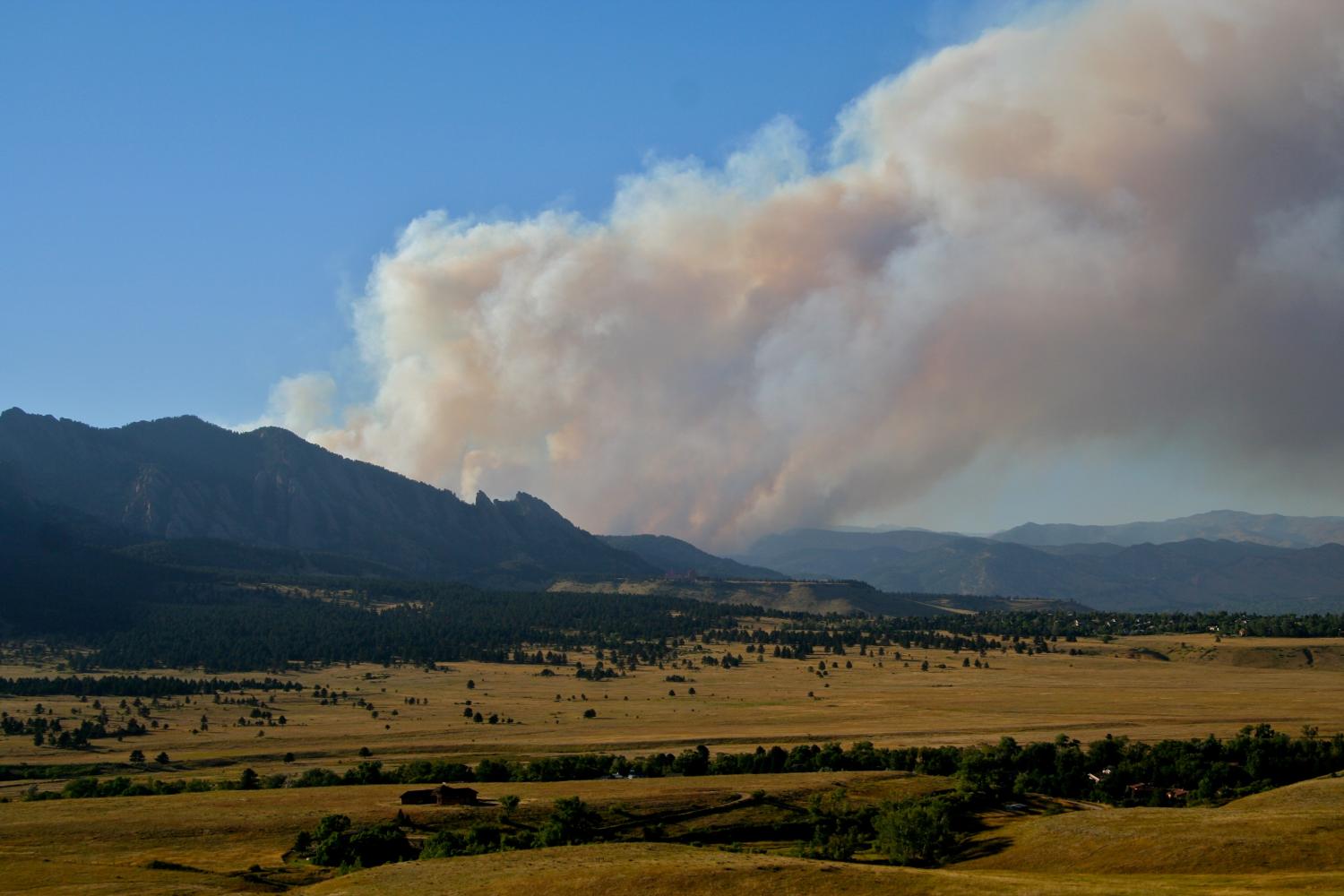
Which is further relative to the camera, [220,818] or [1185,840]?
[220,818]

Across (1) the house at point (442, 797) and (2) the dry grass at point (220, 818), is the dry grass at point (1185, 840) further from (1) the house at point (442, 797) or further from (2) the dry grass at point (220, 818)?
(1) the house at point (442, 797)

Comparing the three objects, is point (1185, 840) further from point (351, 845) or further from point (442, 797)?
point (442, 797)

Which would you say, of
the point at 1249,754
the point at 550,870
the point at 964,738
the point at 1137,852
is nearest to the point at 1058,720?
the point at 964,738

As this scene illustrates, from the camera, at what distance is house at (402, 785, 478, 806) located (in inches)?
4439

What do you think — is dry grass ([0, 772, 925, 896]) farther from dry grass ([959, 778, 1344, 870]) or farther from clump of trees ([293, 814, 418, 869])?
dry grass ([959, 778, 1344, 870])

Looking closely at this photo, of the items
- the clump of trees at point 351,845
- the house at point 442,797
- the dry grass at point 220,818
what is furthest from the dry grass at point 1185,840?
the house at point 442,797

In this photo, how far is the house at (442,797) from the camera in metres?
113

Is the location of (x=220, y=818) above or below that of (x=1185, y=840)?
below

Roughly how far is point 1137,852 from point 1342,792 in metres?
33.7

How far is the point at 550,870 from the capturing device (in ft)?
253

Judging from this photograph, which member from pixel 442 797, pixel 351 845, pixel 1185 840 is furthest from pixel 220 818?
pixel 1185 840

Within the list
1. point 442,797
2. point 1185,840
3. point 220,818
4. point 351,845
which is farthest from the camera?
point 442,797

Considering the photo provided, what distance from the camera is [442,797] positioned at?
113125 millimetres

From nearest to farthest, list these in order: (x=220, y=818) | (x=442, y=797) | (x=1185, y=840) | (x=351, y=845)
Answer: (x=1185, y=840) → (x=351, y=845) → (x=220, y=818) → (x=442, y=797)
